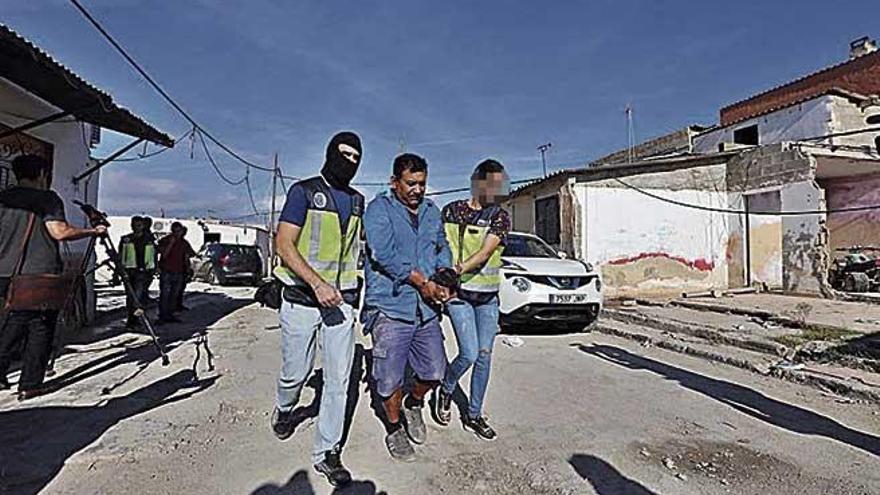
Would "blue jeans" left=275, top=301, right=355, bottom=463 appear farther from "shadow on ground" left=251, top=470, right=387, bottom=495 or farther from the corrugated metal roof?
the corrugated metal roof

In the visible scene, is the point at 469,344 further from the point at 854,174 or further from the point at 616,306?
the point at 854,174

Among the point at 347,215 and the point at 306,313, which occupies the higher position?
the point at 347,215

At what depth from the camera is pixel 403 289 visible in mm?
3568

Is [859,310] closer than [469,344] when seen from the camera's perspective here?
No

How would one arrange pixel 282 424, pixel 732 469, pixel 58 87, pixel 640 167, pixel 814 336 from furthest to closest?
1. pixel 640 167
2. pixel 814 336
3. pixel 58 87
4. pixel 282 424
5. pixel 732 469

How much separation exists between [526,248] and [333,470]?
721 cm

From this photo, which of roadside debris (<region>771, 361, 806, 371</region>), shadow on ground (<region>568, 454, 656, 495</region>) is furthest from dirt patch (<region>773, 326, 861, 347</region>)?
shadow on ground (<region>568, 454, 656, 495</region>)

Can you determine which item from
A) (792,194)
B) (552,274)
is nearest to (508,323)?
(552,274)

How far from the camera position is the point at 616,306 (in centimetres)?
1175

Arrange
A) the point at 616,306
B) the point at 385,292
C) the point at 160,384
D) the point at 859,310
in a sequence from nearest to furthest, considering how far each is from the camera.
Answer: the point at 385,292, the point at 160,384, the point at 859,310, the point at 616,306

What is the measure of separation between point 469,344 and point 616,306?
843cm

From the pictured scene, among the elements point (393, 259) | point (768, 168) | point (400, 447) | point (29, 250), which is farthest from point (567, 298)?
point (768, 168)

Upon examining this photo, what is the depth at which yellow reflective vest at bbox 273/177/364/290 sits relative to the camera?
3283 mm

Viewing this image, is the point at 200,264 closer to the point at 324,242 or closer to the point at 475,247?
the point at 475,247
